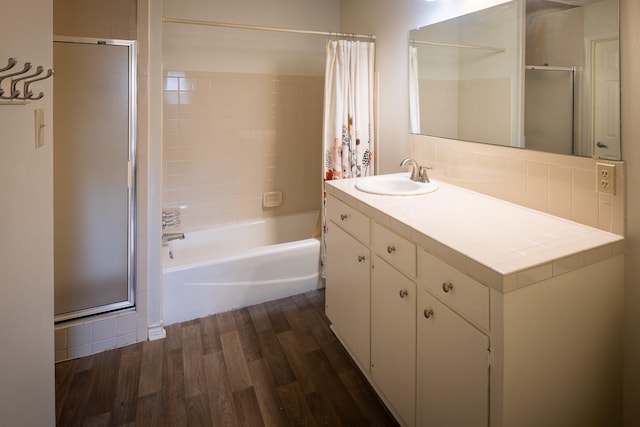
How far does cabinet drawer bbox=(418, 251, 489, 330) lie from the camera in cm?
109

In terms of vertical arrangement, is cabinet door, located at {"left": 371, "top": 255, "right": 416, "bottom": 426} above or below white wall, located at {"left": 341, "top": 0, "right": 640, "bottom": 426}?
below

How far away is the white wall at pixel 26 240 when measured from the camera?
939 millimetres

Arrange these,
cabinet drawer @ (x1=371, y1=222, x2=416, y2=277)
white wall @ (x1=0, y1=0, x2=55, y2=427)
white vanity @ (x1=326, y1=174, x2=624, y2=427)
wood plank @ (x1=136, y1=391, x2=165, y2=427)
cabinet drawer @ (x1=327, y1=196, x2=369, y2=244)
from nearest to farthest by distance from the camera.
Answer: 1. white wall @ (x1=0, y1=0, x2=55, y2=427)
2. white vanity @ (x1=326, y1=174, x2=624, y2=427)
3. cabinet drawer @ (x1=371, y1=222, x2=416, y2=277)
4. wood plank @ (x1=136, y1=391, x2=165, y2=427)
5. cabinet drawer @ (x1=327, y1=196, x2=369, y2=244)

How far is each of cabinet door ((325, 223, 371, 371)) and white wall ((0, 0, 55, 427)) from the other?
4.06 ft

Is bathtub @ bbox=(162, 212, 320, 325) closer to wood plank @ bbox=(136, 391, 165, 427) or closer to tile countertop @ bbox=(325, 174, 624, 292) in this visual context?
wood plank @ bbox=(136, 391, 165, 427)

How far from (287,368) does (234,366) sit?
0.93ft

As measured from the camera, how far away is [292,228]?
11.6 ft

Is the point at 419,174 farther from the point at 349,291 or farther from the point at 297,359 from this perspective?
the point at 297,359

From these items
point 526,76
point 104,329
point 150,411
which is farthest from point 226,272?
point 526,76

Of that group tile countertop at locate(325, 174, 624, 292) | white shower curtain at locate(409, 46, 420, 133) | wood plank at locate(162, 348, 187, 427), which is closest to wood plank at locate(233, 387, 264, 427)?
wood plank at locate(162, 348, 187, 427)

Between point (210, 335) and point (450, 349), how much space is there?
1.55m

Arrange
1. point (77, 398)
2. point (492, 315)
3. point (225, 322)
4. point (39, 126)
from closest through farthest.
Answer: point (492, 315) < point (39, 126) < point (77, 398) < point (225, 322)

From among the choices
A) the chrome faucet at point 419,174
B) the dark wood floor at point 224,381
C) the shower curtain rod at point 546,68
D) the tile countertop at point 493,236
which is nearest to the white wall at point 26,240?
the dark wood floor at point 224,381

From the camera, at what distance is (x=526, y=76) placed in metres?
1.66
